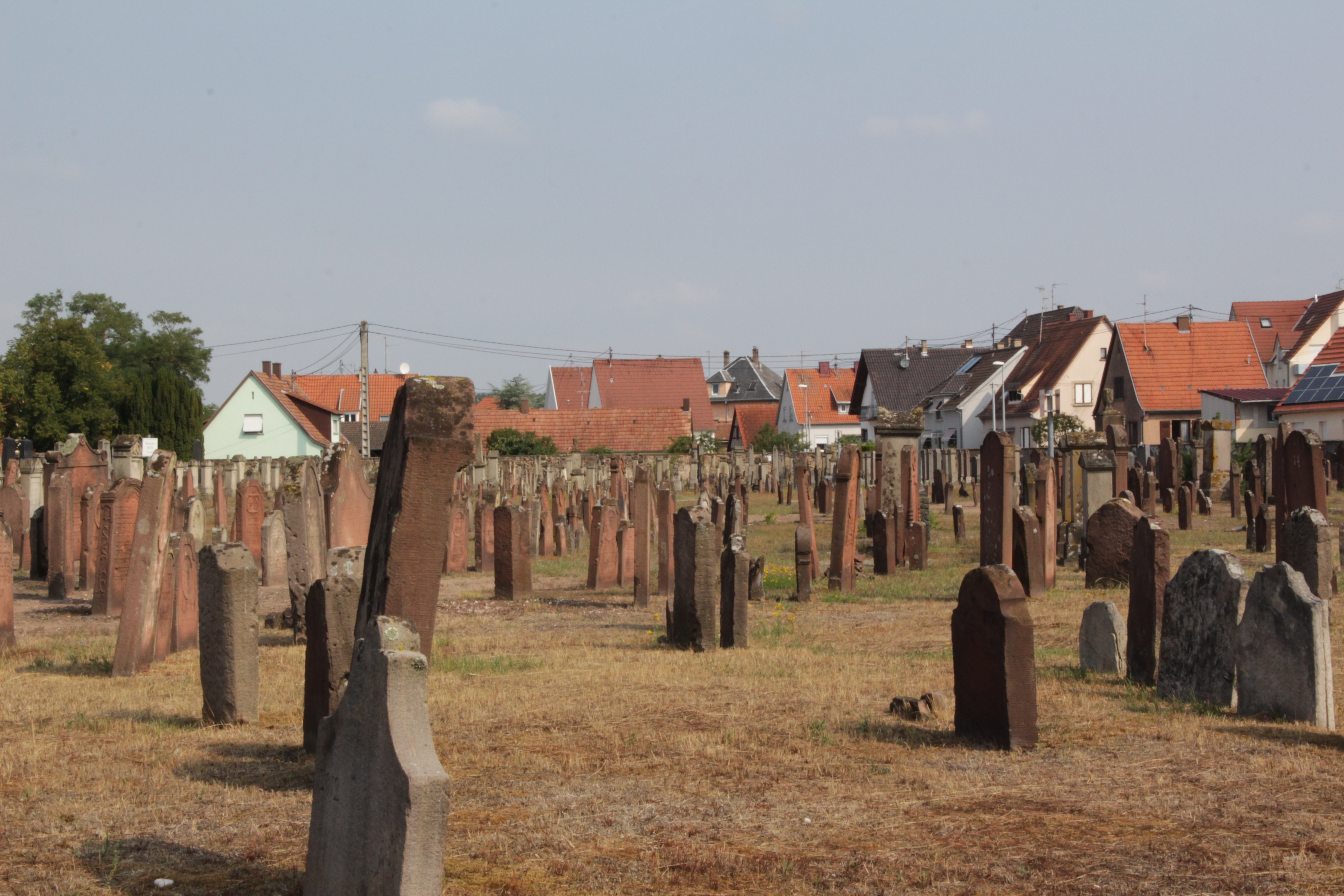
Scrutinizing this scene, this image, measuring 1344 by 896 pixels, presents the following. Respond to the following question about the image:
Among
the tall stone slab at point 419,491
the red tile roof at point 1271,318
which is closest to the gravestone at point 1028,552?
the tall stone slab at point 419,491

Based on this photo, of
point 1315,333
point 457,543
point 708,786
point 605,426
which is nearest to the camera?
point 708,786

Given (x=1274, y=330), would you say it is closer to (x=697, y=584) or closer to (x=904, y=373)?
(x=904, y=373)

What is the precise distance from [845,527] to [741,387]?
85.5 meters

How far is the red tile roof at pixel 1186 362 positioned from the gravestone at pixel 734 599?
42.8 m

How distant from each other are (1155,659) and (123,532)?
409 inches

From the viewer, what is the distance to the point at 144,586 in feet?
30.5

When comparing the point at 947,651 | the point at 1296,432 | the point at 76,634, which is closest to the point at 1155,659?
the point at 947,651

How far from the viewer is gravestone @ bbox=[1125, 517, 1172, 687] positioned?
8.28 metres

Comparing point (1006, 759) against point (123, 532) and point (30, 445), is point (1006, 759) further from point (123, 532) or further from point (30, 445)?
point (30, 445)

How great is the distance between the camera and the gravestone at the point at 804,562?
46.6 ft

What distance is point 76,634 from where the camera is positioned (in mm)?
12109

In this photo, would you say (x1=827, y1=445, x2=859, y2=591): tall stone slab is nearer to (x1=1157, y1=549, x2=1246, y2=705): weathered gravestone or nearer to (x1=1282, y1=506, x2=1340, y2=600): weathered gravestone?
(x1=1282, y1=506, x2=1340, y2=600): weathered gravestone

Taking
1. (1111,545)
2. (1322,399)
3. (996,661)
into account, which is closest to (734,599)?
(996,661)

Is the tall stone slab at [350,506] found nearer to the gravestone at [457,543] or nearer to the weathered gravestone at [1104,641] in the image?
the weathered gravestone at [1104,641]
